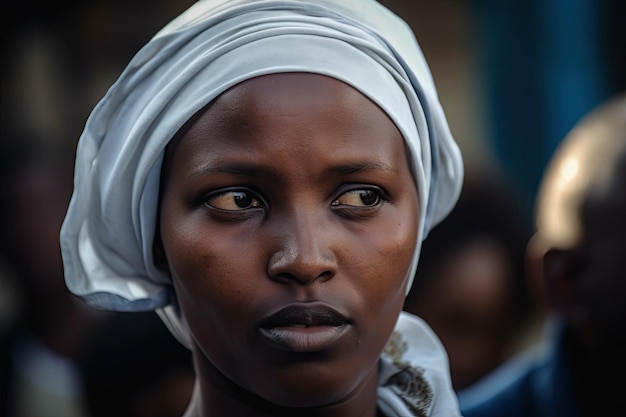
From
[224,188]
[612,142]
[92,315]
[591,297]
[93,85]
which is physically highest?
[224,188]

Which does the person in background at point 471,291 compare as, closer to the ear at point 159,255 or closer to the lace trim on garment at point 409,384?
the lace trim on garment at point 409,384

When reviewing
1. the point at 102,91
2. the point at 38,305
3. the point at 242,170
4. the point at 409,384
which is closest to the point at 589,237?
the point at 409,384

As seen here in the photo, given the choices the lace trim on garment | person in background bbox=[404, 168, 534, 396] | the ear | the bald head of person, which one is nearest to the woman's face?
the ear

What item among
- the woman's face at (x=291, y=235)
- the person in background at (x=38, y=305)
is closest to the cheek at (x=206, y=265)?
the woman's face at (x=291, y=235)

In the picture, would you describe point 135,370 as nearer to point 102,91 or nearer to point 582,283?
point 582,283

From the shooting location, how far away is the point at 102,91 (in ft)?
23.1

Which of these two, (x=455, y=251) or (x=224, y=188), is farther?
(x=455, y=251)

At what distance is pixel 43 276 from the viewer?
204 inches

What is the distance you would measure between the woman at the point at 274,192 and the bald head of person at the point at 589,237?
46.0 inches

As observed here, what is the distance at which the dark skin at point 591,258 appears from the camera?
133 inches

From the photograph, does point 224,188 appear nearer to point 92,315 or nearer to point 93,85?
point 92,315

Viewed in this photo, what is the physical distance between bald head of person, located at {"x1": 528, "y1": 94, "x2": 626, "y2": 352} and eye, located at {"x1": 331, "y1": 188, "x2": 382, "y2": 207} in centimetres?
144

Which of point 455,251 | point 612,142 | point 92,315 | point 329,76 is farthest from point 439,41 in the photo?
point 329,76

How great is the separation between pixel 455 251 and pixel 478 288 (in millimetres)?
248
